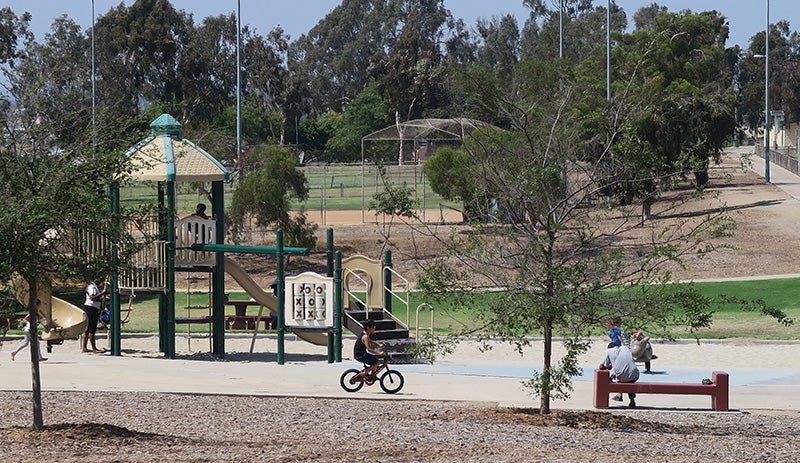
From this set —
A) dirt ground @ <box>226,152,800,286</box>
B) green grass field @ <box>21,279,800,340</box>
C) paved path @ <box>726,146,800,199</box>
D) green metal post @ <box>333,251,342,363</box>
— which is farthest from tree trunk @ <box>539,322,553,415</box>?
paved path @ <box>726,146,800,199</box>

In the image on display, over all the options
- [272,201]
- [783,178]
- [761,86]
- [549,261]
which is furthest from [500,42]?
[549,261]

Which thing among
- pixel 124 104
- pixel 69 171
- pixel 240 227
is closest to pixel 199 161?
pixel 69 171

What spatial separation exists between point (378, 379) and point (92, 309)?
8.43 m

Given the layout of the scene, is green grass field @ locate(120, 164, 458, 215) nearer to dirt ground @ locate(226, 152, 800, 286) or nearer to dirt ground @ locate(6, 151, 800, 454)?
dirt ground @ locate(226, 152, 800, 286)

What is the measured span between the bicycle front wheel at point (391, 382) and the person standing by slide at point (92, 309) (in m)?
7.84

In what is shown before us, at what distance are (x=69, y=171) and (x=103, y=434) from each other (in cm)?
280

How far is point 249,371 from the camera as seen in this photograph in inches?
920

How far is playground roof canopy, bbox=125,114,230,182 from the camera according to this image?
26406 millimetres

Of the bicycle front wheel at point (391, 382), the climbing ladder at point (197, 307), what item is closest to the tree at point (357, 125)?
the climbing ladder at point (197, 307)

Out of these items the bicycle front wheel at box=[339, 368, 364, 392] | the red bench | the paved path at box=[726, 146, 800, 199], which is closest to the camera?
the red bench

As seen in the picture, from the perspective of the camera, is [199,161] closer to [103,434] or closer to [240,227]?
[103,434]

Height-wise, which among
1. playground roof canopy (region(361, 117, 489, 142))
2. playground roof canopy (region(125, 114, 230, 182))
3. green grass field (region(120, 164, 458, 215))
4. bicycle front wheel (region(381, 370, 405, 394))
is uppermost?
playground roof canopy (region(361, 117, 489, 142))

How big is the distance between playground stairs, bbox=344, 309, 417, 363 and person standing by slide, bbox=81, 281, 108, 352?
15.7 ft

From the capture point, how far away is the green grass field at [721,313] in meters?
29.2
